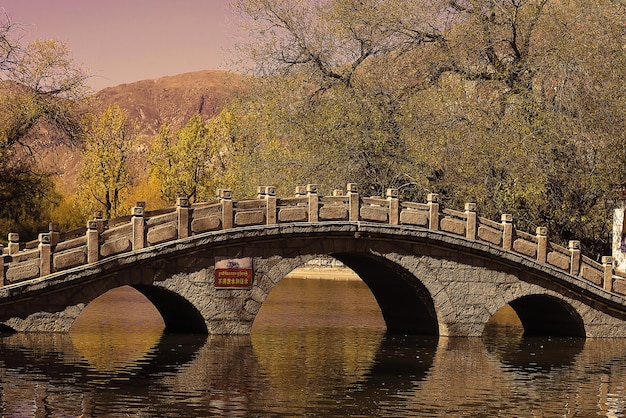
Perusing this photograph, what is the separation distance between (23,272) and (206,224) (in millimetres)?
5372

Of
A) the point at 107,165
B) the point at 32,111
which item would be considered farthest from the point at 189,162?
the point at 32,111

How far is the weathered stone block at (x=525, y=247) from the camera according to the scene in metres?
35.5

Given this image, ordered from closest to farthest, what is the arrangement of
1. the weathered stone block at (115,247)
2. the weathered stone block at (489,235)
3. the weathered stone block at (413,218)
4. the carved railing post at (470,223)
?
the weathered stone block at (115,247) → the weathered stone block at (413,218) → the carved railing post at (470,223) → the weathered stone block at (489,235)

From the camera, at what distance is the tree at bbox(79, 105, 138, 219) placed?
84188 mm

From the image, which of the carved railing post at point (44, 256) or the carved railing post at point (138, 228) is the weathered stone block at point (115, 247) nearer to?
the carved railing post at point (138, 228)

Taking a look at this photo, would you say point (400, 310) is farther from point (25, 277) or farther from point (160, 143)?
point (160, 143)

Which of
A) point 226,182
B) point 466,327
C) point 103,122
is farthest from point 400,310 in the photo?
point 103,122

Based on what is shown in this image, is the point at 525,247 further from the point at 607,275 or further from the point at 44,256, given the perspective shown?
the point at 44,256

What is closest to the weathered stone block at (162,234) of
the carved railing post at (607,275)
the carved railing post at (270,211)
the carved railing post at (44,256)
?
the carved railing post at (270,211)

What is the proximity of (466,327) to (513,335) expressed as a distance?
359cm

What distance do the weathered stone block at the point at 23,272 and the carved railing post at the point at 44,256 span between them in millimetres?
127

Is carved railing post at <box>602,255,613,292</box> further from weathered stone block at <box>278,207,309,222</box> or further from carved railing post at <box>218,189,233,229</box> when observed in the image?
carved railing post at <box>218,189,233,229</box>

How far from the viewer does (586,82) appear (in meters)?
42.2

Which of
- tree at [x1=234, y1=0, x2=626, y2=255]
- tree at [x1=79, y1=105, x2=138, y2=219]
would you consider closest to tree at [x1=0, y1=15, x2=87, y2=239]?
tree at [x1=234, y1=0, x2=626, y2=255]
